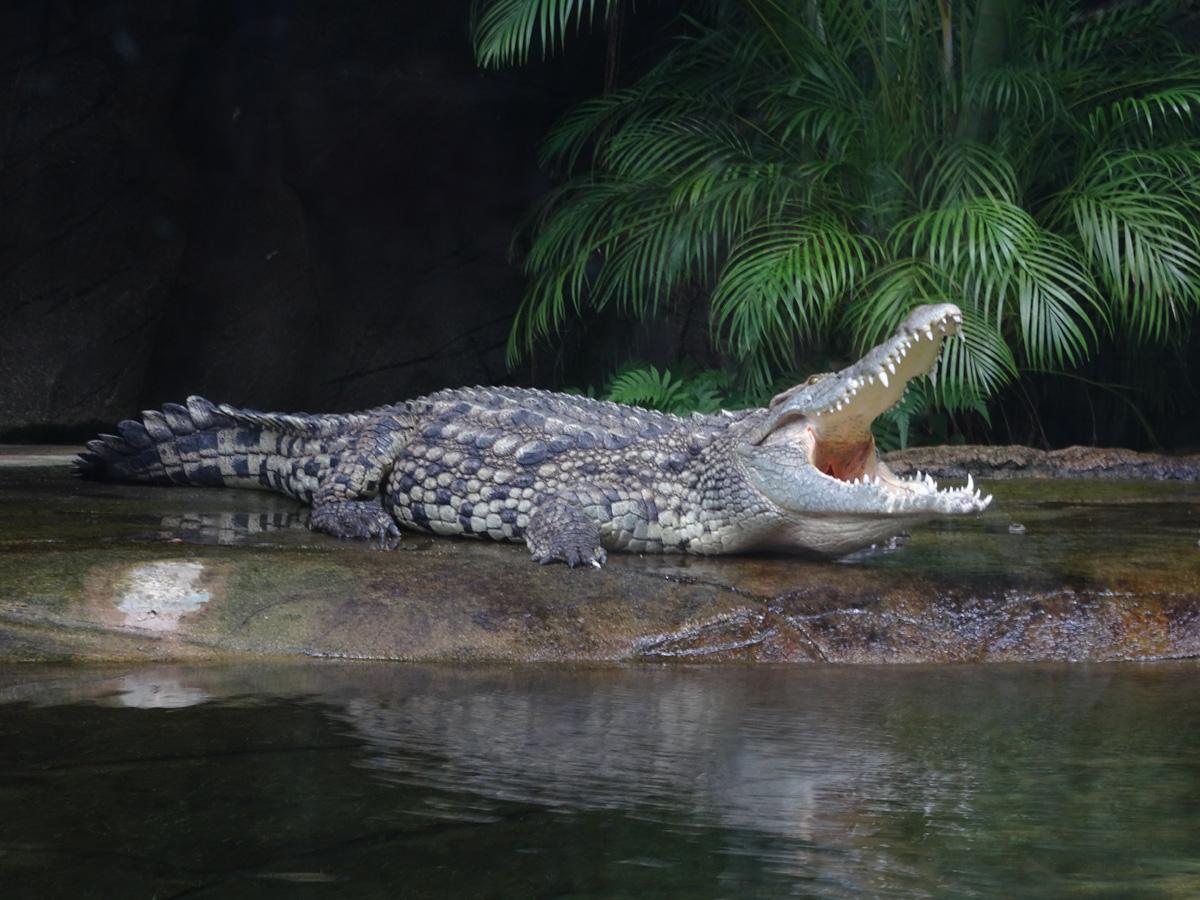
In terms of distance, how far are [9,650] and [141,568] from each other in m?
0.44

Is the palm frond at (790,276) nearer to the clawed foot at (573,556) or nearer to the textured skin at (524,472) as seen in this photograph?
the textured skin at (524,472)

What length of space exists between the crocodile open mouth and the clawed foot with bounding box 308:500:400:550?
1.23m

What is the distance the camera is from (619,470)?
465 cm

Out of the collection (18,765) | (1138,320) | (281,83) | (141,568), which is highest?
(281,83)

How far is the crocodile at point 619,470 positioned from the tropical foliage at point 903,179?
2.41 m

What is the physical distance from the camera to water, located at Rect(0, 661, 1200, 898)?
71.8 inches

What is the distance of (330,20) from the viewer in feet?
32.0

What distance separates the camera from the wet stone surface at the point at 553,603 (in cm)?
336

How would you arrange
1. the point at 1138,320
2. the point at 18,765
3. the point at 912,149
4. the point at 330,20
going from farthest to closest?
the point at 330,20, the point at 1138,320, the point at 912,149, the point at 18,765

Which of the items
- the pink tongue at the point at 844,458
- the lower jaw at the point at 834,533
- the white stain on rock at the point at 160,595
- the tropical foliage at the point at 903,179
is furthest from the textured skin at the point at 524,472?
the tropical foliage at the point at 903,179

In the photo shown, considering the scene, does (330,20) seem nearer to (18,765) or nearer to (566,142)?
(566,142)

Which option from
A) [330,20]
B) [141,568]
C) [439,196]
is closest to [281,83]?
[330,20]

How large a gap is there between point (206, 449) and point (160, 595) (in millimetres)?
2288

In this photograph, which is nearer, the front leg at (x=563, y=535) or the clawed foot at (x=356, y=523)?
the front leg at (x=563, y=535)
